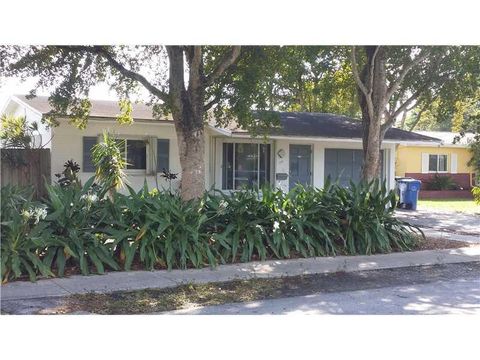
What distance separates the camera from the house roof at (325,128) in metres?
18.1

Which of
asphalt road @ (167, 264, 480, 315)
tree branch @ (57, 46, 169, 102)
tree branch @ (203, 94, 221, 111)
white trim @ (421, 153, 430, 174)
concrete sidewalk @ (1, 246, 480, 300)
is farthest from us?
white trim @ (421, 153, 430, 174)

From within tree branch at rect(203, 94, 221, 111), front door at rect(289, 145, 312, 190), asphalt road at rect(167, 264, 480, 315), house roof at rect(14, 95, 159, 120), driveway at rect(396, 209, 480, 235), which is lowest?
asphalt road at rect(167, 264, 480, 315)

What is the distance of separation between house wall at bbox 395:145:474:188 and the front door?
33.2 feet

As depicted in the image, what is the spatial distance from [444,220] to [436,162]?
43.7 ft

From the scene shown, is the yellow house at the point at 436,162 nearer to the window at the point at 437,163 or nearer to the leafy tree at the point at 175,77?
the window at the point at 437,163

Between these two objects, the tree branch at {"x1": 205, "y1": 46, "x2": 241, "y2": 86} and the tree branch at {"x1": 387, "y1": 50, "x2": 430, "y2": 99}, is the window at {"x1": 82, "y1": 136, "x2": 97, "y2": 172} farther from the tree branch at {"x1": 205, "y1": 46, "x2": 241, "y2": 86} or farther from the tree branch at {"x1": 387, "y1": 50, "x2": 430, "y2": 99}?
the tree branch at {"x1": 387, "y1": 50, "x2": 430, "y2": 99}

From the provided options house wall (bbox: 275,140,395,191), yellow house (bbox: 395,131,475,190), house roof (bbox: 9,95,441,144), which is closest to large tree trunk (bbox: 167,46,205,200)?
house roof (bbox: 9,95,441,144)

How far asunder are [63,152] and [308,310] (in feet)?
37.0

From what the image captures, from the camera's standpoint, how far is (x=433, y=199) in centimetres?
2695

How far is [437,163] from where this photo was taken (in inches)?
1160

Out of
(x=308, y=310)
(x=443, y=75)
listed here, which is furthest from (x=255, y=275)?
(x=443, y=75)

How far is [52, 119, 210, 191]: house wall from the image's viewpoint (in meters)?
15.7

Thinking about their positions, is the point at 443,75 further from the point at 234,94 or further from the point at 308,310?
the point at 308,310

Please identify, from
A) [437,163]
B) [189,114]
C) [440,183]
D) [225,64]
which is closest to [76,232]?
[189,114]
